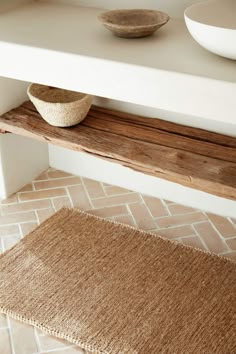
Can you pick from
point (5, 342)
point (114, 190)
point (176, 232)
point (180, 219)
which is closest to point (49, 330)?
point (5, 342)

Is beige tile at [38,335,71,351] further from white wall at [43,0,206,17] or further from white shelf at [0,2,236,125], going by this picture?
white wall at [43,0,206,17]

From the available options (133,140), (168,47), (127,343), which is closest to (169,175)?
(133,140)

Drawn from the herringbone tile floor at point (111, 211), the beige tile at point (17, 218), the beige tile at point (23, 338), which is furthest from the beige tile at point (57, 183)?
the beige tile at point (23, 338)

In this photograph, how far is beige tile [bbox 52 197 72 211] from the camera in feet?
9.71

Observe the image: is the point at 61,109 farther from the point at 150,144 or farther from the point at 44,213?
the point at 44,213

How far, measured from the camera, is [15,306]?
230cm

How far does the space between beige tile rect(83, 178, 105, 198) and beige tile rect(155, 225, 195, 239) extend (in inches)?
17.4

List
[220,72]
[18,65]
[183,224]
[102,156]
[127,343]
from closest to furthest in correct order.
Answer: [220,72]
[127,343]
[18,65]
[102,156]
[183,224]

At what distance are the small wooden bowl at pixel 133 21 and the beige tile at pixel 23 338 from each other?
1188mm

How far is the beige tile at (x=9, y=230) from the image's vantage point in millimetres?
2762

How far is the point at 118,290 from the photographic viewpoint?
237 centimetres

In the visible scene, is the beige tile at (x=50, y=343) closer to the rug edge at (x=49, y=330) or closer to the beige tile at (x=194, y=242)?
the rug edge at (x=49, y=330)

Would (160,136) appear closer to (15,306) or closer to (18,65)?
(18,65)

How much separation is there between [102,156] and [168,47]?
54cm
